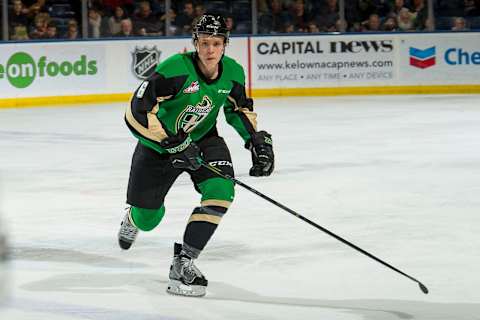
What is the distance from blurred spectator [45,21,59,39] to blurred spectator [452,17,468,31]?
559 centimetres

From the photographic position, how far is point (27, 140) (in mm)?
10742

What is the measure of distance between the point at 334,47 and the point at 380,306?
38.1 ft

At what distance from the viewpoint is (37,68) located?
47.9 ft

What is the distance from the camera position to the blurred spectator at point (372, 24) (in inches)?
626

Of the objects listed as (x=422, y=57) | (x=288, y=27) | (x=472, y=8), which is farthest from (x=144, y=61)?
(x=472, y=8)

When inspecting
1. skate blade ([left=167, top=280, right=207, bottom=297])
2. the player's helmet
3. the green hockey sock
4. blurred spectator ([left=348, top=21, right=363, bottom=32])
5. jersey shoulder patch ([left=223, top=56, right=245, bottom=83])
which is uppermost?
the player's helmet

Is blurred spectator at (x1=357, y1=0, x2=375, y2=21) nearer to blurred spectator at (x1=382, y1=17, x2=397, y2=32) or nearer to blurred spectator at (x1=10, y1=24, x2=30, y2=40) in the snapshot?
blurred spectator at (x1=382, y1=17, x2=397, y2=32)

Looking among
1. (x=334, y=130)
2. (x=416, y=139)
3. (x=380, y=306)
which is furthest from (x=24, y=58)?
(x=380, y=306)

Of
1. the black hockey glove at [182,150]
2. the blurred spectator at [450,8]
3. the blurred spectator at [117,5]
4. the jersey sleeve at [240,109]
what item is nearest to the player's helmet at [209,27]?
the jersey sleeve at [240,109]

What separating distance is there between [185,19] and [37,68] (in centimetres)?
234

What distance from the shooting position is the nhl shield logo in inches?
600

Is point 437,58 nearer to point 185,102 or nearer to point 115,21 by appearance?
point 115,21

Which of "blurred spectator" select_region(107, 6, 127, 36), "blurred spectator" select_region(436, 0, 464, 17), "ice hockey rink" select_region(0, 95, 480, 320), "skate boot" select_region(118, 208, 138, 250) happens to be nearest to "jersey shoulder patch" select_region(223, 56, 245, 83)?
"ice hockey rink" select_region(0, 95, 480, 320)

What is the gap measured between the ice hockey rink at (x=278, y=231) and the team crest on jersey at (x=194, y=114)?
68 centimetres
